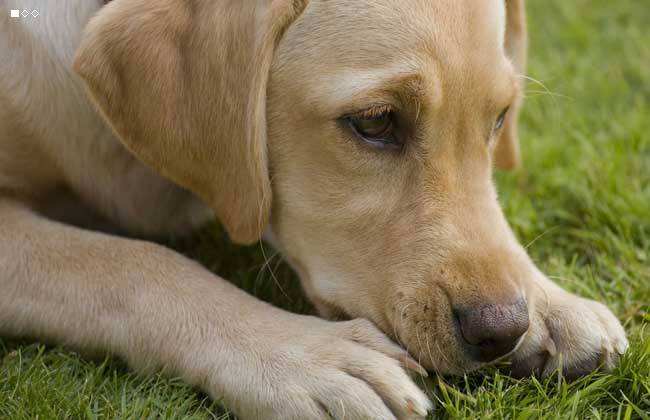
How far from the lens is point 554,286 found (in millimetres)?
3178

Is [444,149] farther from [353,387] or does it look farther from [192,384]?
[192,384]

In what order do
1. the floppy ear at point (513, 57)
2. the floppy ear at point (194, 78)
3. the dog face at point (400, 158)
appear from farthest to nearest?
1. the floppy ear at point (513, 57)
2. the floppy ear at point (194, 78)
3. the dog face at point (400, 158)

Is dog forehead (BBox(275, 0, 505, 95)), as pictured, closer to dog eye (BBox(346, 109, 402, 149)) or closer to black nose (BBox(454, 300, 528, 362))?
dog eye (BBox(346, 109, 402, 149))

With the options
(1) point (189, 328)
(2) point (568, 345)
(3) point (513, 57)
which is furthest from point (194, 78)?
(3) point (513, 57)

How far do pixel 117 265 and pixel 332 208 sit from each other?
31.0 inches

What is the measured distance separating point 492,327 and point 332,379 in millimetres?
499

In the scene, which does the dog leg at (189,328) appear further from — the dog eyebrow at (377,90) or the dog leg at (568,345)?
the dog eyebrow at (377,90)

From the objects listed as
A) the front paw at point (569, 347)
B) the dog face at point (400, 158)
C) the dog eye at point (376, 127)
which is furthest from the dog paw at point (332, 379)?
the dog eye at point (376, 127)

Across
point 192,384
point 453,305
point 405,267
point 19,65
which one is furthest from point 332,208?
point 19,65

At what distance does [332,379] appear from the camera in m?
2.64

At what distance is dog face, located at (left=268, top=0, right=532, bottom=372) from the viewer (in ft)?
8.96

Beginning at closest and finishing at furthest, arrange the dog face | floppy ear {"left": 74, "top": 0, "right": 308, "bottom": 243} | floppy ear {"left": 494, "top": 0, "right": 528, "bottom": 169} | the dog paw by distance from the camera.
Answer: the dog paw → the dog face → floppy ear {"left": 74, "top": 0, "right": 308, "bottom": 243} → floppy ear {"left": 494, "top": 0, "right": 528, "bottom": 169}

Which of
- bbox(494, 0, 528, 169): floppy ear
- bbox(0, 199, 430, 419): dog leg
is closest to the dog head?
bbox(0, 199, 430, 419): dog leg

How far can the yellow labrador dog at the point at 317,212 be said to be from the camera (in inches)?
106
